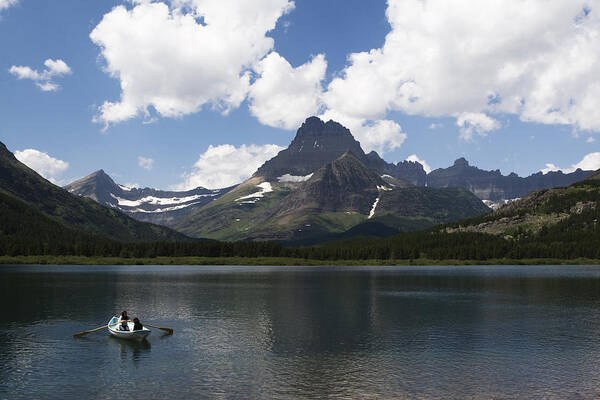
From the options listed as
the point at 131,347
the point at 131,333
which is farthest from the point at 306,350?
the point at 131,333

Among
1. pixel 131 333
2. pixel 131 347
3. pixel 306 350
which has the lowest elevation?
pixel 131 347

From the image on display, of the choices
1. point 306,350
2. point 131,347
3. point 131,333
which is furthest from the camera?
point 131,333

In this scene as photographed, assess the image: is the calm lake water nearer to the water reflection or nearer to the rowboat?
the water reflection

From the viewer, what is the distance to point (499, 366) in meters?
52.9

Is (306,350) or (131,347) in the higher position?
(306,350)

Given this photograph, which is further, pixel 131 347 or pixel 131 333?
pixel 131 333

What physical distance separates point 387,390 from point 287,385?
363 inches

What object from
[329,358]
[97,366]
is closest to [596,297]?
[329,358]

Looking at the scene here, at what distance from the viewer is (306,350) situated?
201 feet

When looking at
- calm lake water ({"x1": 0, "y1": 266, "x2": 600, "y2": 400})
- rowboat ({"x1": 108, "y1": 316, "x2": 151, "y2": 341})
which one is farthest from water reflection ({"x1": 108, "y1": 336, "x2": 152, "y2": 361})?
rowboat ({"x1": 108, "y1": 316, "x2": 151, "y2": 341})

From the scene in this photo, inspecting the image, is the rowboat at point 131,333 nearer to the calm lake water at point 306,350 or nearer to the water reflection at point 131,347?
the water reflection at point 131,347

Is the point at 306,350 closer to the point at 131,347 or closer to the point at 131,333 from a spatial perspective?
the point at 131,347

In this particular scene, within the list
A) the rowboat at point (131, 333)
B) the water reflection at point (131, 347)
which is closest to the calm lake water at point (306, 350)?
the water reflection at point (131, 347)

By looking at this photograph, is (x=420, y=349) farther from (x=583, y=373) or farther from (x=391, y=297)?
(x=391, y=297)
